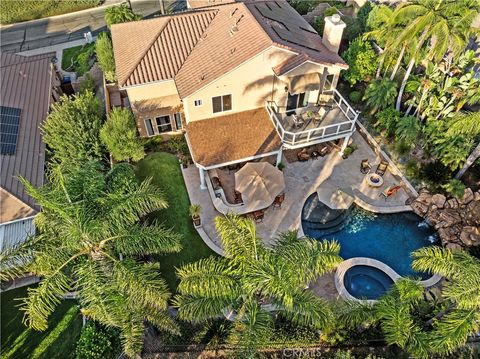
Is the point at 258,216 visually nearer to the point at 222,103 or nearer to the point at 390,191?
the point at 222,103

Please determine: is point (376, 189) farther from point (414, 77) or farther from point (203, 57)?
point (203, 57)

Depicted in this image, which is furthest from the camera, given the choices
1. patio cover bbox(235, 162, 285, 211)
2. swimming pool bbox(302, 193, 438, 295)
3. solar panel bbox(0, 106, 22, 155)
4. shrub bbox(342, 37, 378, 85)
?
shrub bbox(342, 37, 378, 85)

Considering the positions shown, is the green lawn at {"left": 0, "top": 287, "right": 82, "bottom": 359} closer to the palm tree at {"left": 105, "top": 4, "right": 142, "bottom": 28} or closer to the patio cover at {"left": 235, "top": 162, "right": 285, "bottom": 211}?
the patio cover at {"left": 235, "top": 162, "right": 285, "bottom": 211}

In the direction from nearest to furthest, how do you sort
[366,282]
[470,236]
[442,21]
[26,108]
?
[366,282]
[470,236]
[442,21]
[26,108]

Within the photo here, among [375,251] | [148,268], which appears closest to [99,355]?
[148,268]

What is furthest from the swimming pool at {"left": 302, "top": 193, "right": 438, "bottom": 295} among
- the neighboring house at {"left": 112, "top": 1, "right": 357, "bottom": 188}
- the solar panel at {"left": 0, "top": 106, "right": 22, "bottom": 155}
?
the solar panel at {"left": 0, "top": 106, "right": 22, "bottom": 155}

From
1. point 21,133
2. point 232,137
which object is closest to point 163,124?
point 232,137
